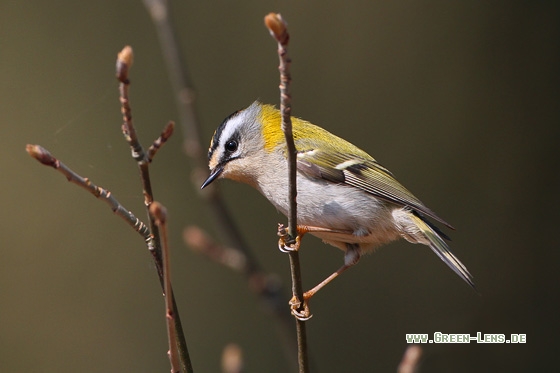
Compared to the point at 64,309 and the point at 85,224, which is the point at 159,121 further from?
the point at 64,309

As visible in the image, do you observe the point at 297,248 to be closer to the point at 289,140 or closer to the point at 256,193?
the point at 289,140

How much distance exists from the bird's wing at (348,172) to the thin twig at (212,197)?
416 mm

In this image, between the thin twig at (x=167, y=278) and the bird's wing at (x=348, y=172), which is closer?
the thin twig at (x=167, y=278)

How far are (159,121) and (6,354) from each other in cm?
180

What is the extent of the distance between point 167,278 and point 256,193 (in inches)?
131

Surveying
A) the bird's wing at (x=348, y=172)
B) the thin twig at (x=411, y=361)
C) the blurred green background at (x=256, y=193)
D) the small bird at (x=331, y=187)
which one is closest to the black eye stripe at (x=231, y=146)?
the small bird at (x=331, y=187)

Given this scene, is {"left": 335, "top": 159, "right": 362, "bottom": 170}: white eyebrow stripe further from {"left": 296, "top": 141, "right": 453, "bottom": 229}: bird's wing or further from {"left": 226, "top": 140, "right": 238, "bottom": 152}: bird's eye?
{"left": 226, "top": 140, "right": 238, "bottom": 152}: bird's eye

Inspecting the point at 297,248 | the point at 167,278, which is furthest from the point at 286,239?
the point at 167,278

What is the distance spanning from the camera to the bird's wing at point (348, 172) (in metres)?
2.29

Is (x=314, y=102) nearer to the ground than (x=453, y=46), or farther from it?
nearer to the ground

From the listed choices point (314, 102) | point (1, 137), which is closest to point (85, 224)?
point (1, 137)

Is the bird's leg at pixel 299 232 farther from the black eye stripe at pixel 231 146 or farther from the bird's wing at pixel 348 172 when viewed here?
the black eye stripe at pixel 231 146

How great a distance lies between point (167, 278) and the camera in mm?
1071

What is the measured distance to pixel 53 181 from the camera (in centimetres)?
447
